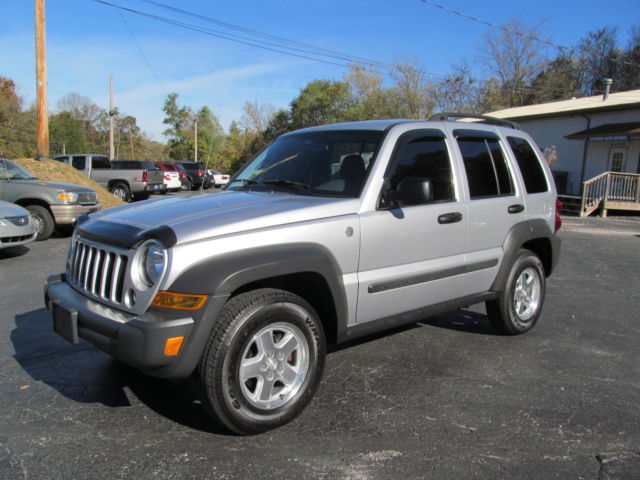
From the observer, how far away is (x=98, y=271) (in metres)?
3.12

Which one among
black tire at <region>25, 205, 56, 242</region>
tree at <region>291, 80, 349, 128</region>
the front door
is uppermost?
tree at <region>291, 80, 349, 128</region>

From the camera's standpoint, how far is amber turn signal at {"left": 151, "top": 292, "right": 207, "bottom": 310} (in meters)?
2.71

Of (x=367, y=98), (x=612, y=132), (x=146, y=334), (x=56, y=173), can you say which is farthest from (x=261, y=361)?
(x=367, y=98)

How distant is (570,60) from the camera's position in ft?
175

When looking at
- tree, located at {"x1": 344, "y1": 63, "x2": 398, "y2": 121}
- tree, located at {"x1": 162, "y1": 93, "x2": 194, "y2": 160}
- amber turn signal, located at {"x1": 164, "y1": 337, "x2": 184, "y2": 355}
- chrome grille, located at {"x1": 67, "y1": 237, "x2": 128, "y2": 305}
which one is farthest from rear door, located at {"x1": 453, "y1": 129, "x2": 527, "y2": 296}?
tree, located at {"x1": 162, "y1": 93, "x2": 194, "y2": 160}

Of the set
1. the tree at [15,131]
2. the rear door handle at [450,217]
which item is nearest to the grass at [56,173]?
the rear door handle at [450,217]

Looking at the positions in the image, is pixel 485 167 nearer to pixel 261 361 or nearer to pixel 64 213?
pixel 261 361

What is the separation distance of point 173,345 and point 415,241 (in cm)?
189

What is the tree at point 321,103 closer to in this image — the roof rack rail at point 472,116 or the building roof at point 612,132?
the building roof at point 612,132

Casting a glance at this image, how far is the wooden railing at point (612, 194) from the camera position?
19328 mm

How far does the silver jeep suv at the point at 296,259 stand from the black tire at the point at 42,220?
24.8ft

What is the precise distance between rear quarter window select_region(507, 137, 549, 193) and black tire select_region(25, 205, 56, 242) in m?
9.10

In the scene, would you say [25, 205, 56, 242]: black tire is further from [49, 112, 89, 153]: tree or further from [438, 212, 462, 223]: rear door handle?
[49, 112, 89, 153]: tree

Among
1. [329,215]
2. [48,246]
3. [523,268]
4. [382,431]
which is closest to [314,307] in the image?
[329,215]
